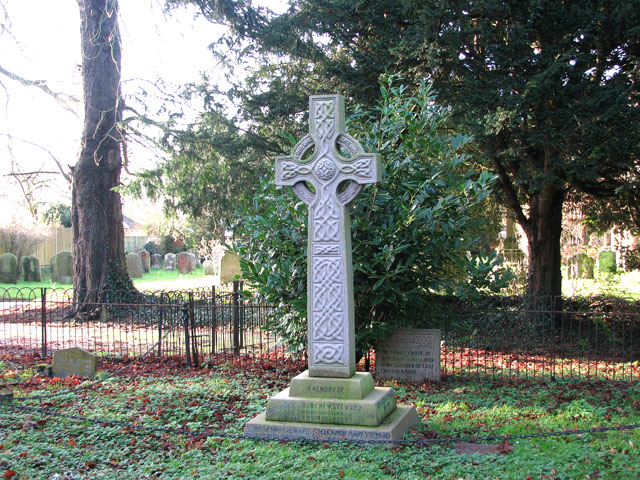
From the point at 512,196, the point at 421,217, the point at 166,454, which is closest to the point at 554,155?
the point at 512,196

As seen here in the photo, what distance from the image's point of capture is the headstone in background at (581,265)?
55.4ft

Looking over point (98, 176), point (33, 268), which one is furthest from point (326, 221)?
point (33, 268)

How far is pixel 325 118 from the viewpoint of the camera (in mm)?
5730

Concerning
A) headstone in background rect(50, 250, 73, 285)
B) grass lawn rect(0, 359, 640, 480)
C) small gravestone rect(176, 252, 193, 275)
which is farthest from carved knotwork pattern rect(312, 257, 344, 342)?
small gravestone rect(176, 252, 193, 275)

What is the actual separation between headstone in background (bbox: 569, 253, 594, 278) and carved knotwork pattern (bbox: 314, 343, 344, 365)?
12907 mm

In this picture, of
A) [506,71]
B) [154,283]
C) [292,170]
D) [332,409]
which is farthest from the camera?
[154,283]

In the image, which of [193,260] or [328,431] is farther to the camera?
[193,260]

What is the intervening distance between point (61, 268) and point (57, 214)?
36.7ft

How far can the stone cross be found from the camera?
18.2ft

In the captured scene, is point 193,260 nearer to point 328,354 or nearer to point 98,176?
point 98,176

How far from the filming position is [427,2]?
10.3 m

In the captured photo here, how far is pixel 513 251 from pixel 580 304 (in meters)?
5.84

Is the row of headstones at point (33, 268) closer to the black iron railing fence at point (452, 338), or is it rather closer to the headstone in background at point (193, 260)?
the headstone in background at point (193, 260)

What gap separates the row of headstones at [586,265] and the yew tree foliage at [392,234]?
7.85m
